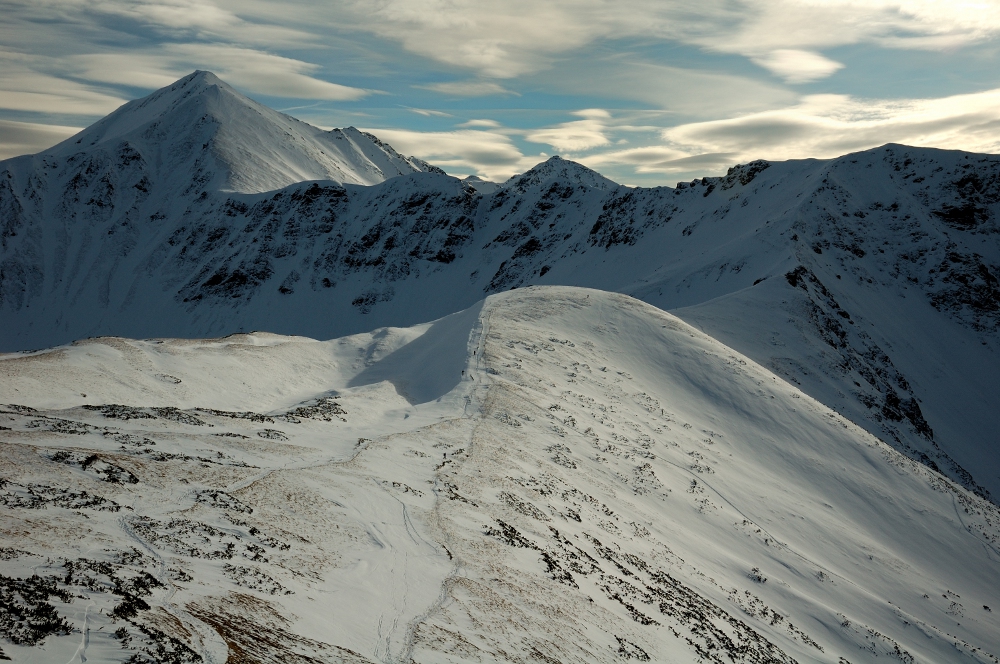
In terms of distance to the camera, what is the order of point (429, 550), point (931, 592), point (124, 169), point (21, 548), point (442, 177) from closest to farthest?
point (21, 548), point (429, 550), point (931, 592), point (442, 177), point (124, 169)

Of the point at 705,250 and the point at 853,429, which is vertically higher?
the point at 705,250

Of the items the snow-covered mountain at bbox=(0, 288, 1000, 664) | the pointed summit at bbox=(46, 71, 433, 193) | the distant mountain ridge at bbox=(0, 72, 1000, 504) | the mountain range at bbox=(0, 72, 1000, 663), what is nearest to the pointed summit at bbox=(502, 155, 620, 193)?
the distant mountain ridge at bbox=(0, 72, 1000, 504)

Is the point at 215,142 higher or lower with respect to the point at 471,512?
higher

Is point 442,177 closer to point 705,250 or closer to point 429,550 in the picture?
point 705,250

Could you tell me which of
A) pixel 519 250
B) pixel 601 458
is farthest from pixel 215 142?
pixel 601 458

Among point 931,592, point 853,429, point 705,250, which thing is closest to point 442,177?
point 705,250

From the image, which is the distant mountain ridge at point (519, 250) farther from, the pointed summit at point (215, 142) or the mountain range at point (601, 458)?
the pointed summit at point (215, 142)

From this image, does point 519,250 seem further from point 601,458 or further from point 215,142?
point 215,142
